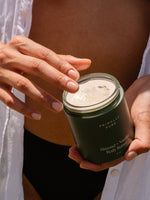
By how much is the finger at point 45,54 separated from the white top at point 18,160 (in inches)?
7.6

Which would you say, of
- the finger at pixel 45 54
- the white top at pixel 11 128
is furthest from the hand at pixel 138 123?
the white top at pixel 11 128

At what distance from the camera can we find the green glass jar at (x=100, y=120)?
613 mm

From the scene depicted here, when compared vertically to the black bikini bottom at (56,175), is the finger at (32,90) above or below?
above

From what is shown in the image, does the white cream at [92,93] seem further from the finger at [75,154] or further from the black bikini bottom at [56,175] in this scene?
the black bikini bottom at [56,175]

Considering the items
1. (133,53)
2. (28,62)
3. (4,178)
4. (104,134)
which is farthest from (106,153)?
(4,178)

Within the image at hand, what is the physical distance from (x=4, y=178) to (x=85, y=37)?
580 millimetres

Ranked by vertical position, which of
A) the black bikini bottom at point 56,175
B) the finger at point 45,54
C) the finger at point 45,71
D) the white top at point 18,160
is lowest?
the black bikini bottom at point 56,175

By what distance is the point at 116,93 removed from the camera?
2.08 feet

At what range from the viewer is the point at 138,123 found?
0.74 metres

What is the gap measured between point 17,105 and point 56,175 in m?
0.52

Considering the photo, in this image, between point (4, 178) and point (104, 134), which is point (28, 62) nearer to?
point (104, 134)

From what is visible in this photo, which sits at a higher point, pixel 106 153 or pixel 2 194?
pixel 106 153

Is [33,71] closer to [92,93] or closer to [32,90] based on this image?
[32,90]

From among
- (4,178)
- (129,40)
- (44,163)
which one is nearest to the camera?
(129,40)
